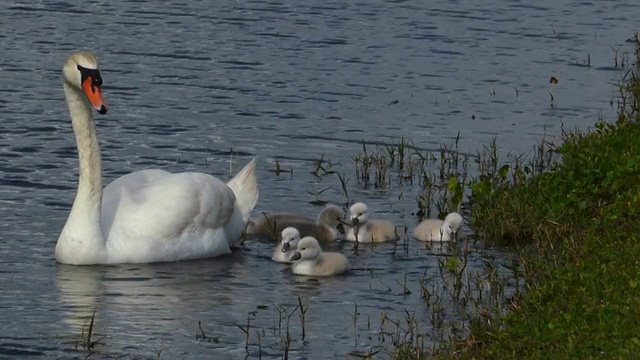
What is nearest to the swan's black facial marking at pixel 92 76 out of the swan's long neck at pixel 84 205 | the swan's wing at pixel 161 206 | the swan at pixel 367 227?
the swan's long neck at pixel 84 205

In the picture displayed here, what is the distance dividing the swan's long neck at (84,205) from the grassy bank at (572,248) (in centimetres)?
280

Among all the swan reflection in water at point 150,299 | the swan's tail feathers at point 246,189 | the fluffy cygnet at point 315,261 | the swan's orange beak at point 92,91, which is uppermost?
the swan's orange beak at point 92,91

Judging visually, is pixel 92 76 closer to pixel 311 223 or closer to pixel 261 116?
pixel 311 223

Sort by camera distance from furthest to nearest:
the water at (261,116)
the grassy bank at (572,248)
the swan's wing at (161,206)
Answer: the swan's wing at (161,206) < the water at (261,116) < the grassy bank at (572,248)

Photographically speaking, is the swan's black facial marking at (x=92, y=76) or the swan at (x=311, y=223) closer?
the swan's black facial marking at (x=92, y=76)

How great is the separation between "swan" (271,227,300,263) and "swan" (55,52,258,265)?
0.58 metres

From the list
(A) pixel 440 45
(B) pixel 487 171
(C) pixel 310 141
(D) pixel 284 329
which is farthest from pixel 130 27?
(D) pixel 284 329

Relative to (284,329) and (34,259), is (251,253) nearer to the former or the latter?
(34,259)

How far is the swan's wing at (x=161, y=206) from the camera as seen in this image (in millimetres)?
11336

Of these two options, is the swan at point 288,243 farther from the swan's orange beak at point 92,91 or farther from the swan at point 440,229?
the swan's orange beak at point 92,91

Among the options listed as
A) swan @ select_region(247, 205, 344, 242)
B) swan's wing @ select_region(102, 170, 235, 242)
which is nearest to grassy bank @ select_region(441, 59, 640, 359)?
swan @ select_region(247, 205, 344, 242)

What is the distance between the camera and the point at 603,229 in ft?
34.5

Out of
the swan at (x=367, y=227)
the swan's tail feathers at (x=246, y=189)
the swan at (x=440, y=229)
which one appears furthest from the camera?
the swan's tail feathers at (x=246, y=189)

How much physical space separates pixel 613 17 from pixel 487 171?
919 cm
